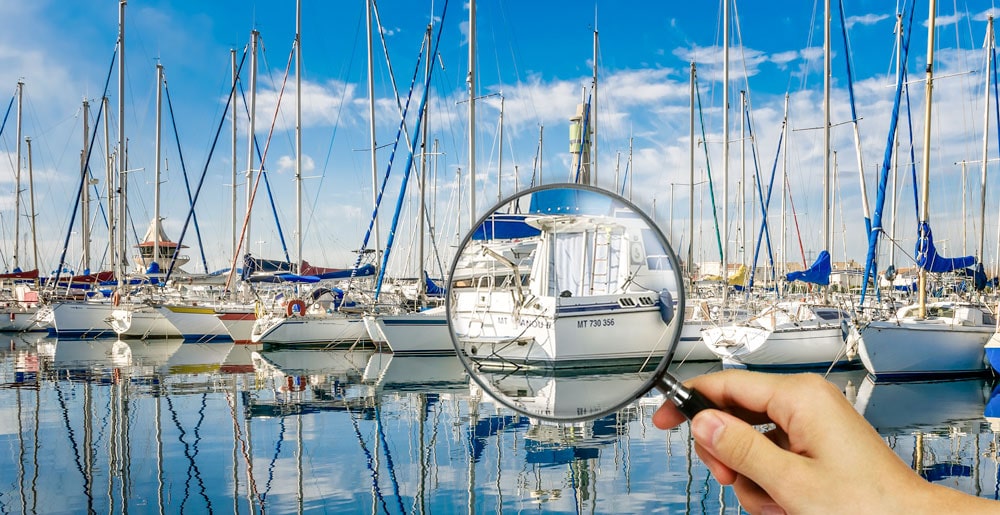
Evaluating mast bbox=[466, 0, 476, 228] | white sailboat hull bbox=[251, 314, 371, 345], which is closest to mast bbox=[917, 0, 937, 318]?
mast bbox=[466, 0, 476, 228]

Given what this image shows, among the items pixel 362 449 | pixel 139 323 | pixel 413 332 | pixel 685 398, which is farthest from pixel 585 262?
pixel 139 323

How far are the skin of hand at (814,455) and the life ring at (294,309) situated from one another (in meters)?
28.4

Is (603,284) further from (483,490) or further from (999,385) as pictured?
(999,385)

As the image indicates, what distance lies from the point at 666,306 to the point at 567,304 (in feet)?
1.76

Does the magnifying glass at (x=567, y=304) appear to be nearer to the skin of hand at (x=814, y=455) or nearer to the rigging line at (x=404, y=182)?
the skin of hand at (x=814, y=455)

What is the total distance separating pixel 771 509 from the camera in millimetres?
2027

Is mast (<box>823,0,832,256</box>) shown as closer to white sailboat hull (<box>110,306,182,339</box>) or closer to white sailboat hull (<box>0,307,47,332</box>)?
white sailboat hull (<box>110,306,182,339</box>)

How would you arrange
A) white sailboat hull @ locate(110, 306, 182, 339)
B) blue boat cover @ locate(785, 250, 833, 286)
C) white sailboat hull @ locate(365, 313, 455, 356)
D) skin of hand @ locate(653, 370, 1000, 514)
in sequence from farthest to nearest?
1. white sailboat hull @ locate(110, 306, 182, 339)
2. white sailboat hull @ locate(365, 313, 455, 356)
3. blue boat cover @ locate(785, 250, 833, 286)
4. skin of hand @ locate(653, 370, 1000, 514)

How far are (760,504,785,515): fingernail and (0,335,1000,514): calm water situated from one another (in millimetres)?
5671

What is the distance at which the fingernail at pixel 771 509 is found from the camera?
2.00m

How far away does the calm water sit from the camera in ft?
25.8

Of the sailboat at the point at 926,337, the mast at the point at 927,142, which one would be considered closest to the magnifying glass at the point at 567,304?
the sailboat at the point at 926,337

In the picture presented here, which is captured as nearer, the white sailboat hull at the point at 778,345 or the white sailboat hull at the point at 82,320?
the white sailboat hull at the point at 778,345

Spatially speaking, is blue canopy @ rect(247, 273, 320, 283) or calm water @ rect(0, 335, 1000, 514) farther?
blue canopy @ rect(247, 273, 320, 283)
